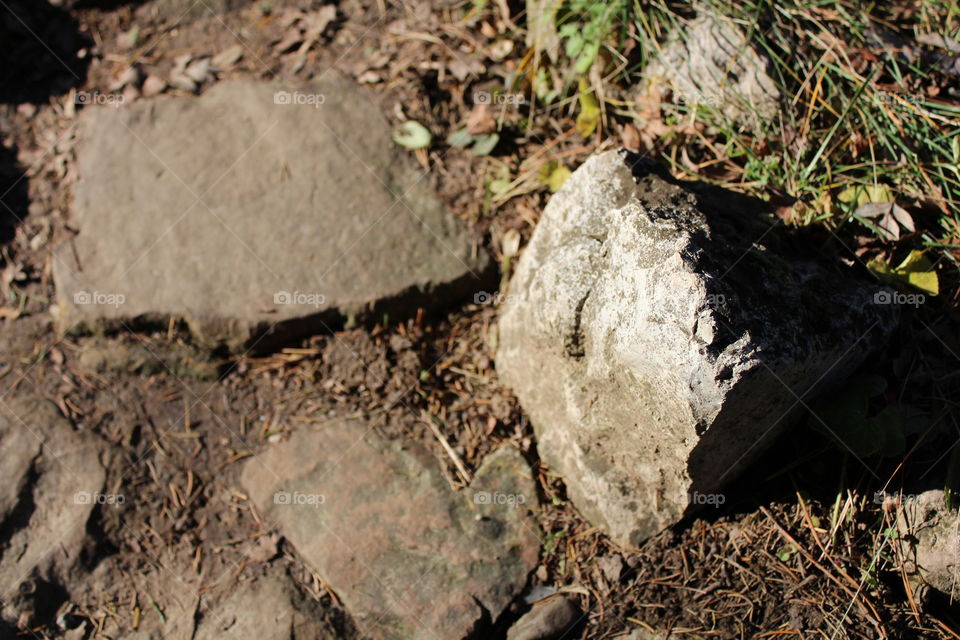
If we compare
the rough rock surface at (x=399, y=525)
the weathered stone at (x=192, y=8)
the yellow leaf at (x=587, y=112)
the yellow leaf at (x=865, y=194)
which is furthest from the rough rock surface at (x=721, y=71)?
the weathered stone at (x=192, y=8)

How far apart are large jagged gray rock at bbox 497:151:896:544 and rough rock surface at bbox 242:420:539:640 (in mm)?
289

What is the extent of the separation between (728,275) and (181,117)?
2740mm

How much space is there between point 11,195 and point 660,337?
3.22 meters

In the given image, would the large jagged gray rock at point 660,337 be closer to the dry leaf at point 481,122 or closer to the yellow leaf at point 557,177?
the yellow leaf at point 557,177

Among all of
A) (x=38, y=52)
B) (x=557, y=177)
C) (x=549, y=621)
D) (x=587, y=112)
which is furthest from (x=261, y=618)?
(x=38, y=52)

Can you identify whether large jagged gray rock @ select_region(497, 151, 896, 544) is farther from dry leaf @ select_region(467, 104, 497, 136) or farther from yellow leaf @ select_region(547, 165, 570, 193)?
dry leaf @ select_region(467, 104, 497, 136)

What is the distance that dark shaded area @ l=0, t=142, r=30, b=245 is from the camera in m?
3.41

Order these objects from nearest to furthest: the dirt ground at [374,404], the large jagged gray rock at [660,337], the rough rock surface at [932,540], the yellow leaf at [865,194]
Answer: the large jagged gray rock at [660,337] < the rough rock surface at [932,540] < the dirt ground at [374,404] < the yellow leaf at [865,194]

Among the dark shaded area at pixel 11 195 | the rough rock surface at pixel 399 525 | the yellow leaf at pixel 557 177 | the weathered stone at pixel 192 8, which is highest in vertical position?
the weathered stone at pixel 192 8

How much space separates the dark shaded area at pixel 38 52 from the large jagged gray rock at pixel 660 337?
2.83m

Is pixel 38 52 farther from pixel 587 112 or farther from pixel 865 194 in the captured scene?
pixel 865 194

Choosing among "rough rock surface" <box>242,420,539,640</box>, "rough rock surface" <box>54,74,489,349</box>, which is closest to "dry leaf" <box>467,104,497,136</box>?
"rough rock surface" <box>54,74,489,349</box>

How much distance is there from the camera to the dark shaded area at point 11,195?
11.2 feet

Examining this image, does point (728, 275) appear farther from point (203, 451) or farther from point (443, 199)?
point (203, 451)
